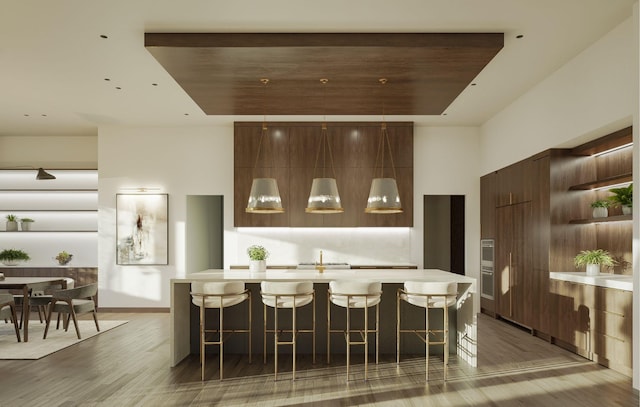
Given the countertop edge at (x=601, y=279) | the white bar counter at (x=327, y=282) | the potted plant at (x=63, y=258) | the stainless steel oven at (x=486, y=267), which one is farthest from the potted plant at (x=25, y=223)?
the countertop edge at (x=601, y=279)

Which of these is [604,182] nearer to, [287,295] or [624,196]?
[624,196]

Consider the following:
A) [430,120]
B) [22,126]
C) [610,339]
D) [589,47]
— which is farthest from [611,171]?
[22,126]

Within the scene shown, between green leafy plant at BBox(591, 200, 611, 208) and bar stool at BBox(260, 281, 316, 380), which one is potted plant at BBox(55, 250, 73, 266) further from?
green leafy plant at BBox(591, 200, 611, 208)

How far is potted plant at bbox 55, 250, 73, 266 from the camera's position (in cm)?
977

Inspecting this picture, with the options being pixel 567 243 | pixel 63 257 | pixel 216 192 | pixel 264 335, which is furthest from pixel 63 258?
pixel 567 243

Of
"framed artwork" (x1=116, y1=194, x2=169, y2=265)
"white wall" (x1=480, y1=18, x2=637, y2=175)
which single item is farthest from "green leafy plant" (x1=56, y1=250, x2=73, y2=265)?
"white wall" (x1=480, y1=18, x2=637, y2=175)

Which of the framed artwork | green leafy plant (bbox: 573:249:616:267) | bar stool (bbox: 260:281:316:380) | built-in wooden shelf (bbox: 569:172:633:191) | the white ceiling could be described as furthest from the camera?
the framed artwork

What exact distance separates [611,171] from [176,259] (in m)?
6.97

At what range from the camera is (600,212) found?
5.89 metres

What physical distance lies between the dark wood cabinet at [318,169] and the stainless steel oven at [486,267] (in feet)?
4.28

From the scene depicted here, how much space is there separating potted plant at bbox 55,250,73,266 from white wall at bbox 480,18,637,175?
25.5 feet

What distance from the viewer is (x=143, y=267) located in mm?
9625

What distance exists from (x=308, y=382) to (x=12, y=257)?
288 inches

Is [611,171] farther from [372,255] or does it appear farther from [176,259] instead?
[176,259]
